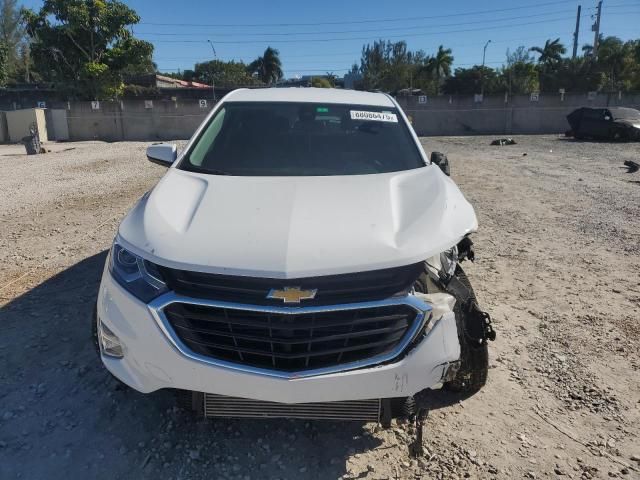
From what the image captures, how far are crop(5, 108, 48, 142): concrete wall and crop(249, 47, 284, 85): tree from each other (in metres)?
63.1

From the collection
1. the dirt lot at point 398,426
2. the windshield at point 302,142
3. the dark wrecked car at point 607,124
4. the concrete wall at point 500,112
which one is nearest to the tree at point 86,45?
the concrete wall at point 500,112

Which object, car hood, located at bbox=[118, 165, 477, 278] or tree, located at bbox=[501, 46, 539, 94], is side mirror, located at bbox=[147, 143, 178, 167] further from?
tree, located at bbox=[501, 46, 539, 94]

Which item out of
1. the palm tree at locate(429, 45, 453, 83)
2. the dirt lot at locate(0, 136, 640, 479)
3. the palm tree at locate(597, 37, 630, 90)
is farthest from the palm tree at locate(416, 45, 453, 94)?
the dirt lot at locate(0, 136, 640, 479)

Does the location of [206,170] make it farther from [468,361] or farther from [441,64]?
[441,64]

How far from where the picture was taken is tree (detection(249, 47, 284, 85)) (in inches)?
3285

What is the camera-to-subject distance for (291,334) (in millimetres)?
2146

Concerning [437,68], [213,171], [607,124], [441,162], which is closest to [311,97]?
[441,162]

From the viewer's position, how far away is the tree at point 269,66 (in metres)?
83.4

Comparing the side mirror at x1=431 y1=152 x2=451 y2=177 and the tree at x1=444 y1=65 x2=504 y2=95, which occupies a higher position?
the tree at x1=444 y1=65 x2=504 y2=95

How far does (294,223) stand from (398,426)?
1279mm

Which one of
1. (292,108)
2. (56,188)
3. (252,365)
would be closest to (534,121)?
(56,188)

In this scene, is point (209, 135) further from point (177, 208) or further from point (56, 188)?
point (56, 188)

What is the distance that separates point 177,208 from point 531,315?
9.83ft

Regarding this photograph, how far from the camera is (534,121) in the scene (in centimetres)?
3069
